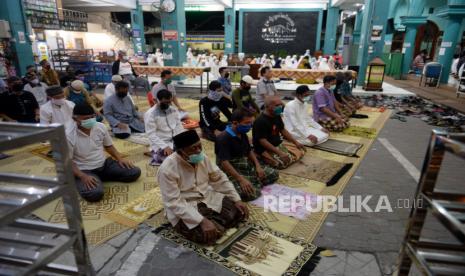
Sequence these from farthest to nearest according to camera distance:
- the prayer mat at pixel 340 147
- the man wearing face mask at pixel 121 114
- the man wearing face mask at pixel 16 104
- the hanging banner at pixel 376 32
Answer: the hanging banner at pixel 376 32 → the man wearing face mask at pixel 121 114 → the man wearing face mask at pixel 16 104 → the prayer mat at pixel 340 147

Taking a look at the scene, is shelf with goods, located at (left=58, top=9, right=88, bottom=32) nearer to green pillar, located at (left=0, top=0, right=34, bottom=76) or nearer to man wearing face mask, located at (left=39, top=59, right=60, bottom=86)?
green pillar, located at (left=0, top=0, right=34, bottom=76)

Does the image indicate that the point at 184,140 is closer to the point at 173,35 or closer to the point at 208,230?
the point at 208,230

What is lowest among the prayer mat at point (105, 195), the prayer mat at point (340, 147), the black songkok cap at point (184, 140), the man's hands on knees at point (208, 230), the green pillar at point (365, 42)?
the prayer mat at point (105, 195)

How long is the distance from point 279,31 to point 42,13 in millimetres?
15876

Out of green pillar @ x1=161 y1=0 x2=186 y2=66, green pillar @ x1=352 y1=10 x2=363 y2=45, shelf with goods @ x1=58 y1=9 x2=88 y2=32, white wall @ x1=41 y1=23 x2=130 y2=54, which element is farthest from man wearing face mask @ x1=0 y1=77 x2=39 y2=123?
green pillar @ x1=352 y1=10 x2=363 y2=45

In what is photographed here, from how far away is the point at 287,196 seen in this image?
3.44 metres

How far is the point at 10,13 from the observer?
8.94 meters

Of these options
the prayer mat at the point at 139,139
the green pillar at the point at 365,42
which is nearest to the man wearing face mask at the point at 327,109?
the prayer mat at the point at 139,139

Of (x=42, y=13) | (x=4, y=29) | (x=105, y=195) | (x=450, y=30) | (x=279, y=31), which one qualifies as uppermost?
(x=279, y=31)

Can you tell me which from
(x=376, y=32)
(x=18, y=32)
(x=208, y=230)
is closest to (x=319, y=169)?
(x=208, y=230)

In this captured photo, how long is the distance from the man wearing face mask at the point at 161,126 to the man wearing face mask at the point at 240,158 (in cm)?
124

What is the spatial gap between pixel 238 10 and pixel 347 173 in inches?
816

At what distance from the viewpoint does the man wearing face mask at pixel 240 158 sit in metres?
3.18

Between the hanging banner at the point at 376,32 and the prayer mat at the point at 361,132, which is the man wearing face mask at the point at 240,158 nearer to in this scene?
the prayer mat at the point at 361,132
